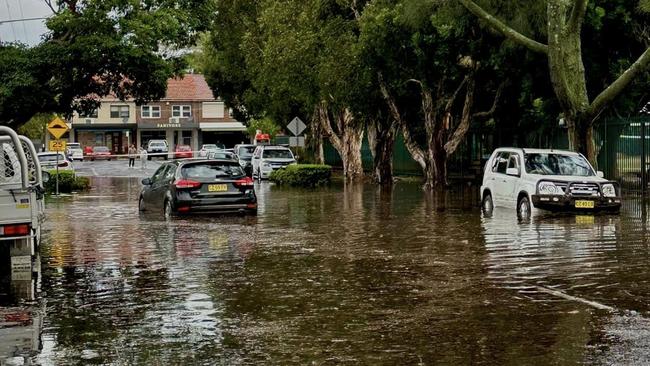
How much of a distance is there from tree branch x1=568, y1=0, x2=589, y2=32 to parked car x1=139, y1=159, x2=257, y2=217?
8.91 m

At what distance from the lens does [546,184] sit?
22.3 metres

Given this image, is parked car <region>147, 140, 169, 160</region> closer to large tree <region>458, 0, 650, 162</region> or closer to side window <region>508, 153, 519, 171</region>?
large tree <region>458, 0, 650, 162</region>

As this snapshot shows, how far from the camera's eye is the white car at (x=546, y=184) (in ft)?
72.9

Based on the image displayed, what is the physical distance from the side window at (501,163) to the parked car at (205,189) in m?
5.83

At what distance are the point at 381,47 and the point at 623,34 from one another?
7.93 metres

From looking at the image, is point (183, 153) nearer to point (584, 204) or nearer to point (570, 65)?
point (570, 65)

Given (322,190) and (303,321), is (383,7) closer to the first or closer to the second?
(322,190)

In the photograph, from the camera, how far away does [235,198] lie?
77.7ft

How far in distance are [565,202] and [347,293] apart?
11.5 metres

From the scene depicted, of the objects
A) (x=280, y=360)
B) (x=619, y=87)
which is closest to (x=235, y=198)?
(x=619, y=87)

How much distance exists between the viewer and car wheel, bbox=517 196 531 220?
890 inches

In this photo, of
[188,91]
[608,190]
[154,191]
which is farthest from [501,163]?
[188,91]

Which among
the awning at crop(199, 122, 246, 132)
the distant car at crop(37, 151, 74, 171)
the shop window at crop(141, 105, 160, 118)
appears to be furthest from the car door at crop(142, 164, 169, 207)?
the shop window at crop(141, 105, 160, 118)

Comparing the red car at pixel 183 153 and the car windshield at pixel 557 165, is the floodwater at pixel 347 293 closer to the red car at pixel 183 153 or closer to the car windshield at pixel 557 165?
the car windshield at pixel 557 165
